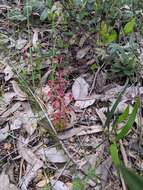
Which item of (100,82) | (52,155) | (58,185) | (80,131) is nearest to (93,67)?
(100,82)

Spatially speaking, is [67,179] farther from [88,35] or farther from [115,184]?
[88,35]

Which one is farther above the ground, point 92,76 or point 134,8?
point 134,8

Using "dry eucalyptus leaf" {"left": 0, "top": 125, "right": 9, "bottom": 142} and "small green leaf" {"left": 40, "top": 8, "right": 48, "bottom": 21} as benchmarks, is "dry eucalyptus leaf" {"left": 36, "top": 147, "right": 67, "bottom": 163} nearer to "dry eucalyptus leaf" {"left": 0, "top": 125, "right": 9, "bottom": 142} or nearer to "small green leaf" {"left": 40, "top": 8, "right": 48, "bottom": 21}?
"dry eucalyptus leaf" {"left": 0, "top": 125, "right": 9, "bottom": 142}

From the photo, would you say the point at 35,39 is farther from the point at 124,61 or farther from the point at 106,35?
the point at 124,61

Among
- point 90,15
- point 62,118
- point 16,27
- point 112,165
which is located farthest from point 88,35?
point 112,165

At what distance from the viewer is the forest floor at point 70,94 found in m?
1.50

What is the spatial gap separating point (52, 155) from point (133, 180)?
717mm

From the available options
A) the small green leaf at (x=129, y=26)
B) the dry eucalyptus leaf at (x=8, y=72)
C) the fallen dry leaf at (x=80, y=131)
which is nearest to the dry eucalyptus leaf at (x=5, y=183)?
the fallen dry leaf at (x=80, y=131)

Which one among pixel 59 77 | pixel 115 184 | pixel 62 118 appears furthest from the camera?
pixel 59 77

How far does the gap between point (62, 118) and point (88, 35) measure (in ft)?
1.84

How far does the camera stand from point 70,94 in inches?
70.5

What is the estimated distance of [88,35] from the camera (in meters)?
2.01

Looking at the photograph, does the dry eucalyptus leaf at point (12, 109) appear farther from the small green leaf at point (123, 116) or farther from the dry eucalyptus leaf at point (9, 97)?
the small green leaf at point (123, 116)

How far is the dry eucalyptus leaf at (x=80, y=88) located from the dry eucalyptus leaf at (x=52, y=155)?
11.9 inches
